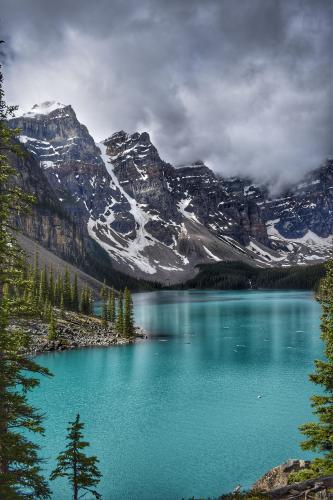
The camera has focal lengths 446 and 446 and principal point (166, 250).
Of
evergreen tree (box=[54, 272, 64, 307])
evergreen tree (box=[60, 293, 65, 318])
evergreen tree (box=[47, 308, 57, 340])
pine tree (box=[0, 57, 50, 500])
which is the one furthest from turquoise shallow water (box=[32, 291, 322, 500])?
evergreen tree (box=[54, 272, 64, 307])

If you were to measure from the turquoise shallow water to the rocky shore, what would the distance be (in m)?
4.11

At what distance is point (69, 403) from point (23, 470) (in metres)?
34.1

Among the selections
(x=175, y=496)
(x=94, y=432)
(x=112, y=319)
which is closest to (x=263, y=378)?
(x=94, y=432)

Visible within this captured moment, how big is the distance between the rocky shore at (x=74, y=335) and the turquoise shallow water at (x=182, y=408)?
411cm

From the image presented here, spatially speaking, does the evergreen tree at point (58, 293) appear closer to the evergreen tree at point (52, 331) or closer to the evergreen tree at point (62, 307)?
the evergreen tree at point (62, 307)

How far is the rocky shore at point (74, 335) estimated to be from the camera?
257 ft

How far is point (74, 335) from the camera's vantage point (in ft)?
291

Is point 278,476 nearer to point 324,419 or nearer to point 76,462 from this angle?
point 324,419

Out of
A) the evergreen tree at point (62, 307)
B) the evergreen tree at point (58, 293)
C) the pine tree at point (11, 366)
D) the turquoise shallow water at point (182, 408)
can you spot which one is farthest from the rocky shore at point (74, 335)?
the pine tree at point (11, 366)

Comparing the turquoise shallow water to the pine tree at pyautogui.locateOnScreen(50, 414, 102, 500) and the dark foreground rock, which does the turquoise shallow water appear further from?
the pine tree at pyautogui.locateOnScreen(50, 414, 102, 500)

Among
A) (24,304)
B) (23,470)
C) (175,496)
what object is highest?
(24,304)

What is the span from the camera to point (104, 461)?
3456cm

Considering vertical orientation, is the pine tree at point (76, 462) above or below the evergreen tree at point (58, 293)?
below

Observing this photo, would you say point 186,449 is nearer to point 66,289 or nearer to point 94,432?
point 94,432
